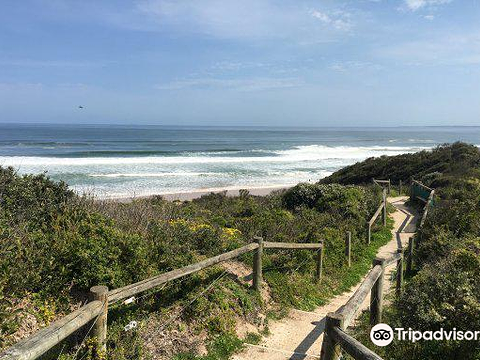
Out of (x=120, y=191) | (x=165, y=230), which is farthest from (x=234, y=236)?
(x=120, y=191)

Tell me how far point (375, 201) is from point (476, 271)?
10780 mm

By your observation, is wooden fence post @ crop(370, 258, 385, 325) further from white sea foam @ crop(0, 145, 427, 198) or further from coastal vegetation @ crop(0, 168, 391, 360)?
white sea foam @ crop(0, 145, 427, 198)

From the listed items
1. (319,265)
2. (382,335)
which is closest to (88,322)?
(382,335)

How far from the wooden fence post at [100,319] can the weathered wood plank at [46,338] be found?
0.12 meters

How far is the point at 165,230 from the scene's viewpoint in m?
6.76

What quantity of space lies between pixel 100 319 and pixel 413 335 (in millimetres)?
3378

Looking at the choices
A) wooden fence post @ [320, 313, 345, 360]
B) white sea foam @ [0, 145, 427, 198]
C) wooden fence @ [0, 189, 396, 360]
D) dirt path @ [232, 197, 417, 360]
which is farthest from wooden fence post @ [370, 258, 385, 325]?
white sea foam @ [0, 145, 427, 198]

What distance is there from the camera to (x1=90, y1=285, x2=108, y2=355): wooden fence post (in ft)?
11.5

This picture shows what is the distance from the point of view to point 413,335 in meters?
4.30

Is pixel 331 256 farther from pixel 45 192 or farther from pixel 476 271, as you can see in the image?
pixel 45 192

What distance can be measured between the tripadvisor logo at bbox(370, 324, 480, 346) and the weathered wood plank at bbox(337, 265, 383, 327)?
54 centimetres

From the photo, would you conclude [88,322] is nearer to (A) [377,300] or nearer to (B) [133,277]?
→ (B) [133,277]

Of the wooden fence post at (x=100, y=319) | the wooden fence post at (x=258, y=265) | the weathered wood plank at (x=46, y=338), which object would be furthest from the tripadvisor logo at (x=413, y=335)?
the weathered wood plank at (x=46, y=338)

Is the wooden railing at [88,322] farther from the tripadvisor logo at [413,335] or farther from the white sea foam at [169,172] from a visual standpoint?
the white sea foam at [169,172]
